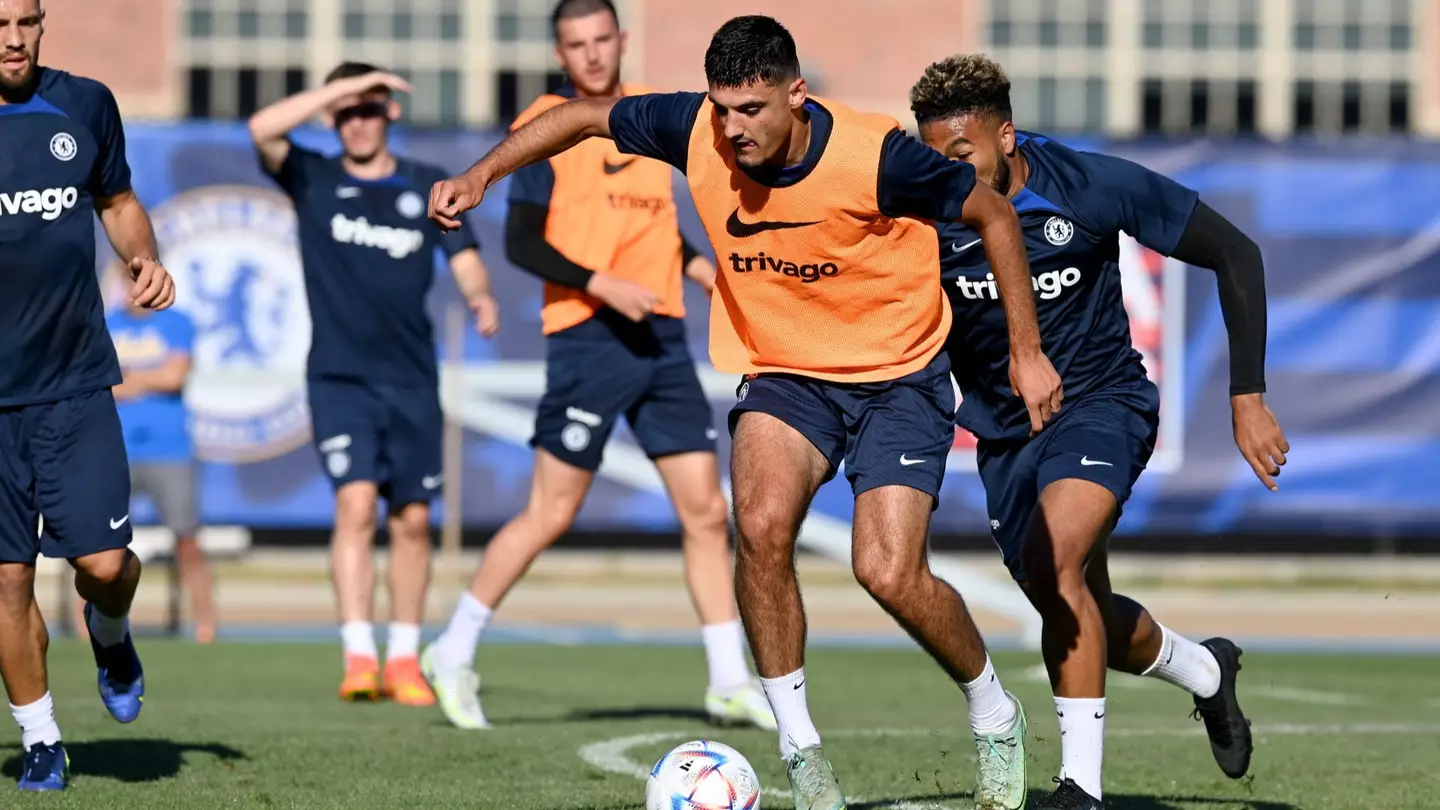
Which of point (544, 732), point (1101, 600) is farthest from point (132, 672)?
point (1101, 600)

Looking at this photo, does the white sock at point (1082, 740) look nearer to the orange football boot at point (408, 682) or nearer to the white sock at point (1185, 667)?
the white sock at point (1185, 667)

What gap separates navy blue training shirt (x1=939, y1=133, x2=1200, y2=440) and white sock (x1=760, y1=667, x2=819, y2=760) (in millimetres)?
1186

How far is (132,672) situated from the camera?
6762 mm

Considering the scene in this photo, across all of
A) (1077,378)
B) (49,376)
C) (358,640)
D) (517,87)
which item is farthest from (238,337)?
(517,87)

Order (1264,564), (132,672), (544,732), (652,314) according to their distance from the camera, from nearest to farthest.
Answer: (132,672) → (544,732) → (652,314) → (1264,564)

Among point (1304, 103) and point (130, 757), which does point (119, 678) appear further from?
point (1304, 103)

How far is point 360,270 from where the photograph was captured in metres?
9.53

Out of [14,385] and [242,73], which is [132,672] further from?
[242,73]

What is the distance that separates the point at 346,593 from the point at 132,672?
8.53 ft

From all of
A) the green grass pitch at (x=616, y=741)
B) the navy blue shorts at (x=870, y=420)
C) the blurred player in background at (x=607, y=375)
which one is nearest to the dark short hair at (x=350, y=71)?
the blurred player in background at (x=607, y=375)

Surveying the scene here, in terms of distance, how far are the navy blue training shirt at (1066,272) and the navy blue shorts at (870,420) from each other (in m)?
0.38

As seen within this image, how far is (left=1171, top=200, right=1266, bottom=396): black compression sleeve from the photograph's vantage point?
601 centimetres

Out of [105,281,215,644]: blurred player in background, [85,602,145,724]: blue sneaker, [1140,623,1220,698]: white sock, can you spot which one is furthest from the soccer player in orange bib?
[105,281,215,644]: blurred player in background

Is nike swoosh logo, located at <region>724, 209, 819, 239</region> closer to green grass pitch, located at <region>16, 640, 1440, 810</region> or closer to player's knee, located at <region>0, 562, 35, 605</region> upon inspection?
green grass pitch, located at <region>16, 640, 1440, 810</region>
